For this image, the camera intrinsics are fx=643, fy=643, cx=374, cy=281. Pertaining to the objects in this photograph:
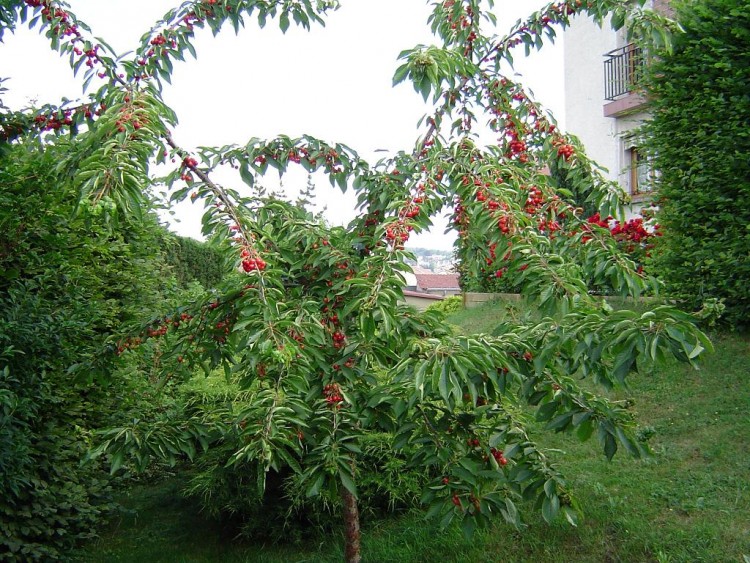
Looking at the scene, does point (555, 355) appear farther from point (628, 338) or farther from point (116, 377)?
point (116, 377)

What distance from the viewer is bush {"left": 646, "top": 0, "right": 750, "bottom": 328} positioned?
5543 millimetres

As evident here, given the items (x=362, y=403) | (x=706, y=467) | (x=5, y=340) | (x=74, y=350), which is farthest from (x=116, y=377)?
(x=706, y=467)

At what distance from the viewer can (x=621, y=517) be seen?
362cm

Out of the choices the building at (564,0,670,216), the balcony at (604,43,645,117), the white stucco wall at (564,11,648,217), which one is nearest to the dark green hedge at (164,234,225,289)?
the building at (564,0,670,216)

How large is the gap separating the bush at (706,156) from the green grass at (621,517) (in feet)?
2.57

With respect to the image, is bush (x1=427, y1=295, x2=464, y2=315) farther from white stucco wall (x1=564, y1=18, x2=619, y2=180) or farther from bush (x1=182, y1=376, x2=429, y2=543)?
bush (x1=182, y1=376, x2=429, y2=543)

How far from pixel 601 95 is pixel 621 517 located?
1159cm

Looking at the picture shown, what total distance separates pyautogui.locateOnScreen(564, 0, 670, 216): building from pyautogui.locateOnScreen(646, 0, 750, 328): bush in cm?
508

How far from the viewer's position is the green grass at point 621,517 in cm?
340

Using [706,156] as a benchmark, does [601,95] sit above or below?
above

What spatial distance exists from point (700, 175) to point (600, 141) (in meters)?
7.77

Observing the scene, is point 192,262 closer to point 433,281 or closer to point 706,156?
point 706,156

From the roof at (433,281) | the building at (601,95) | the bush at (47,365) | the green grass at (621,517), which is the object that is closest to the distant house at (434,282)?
the roof at (433,281)

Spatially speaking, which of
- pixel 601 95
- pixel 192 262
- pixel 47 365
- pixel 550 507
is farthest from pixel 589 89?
pixel 550 507
